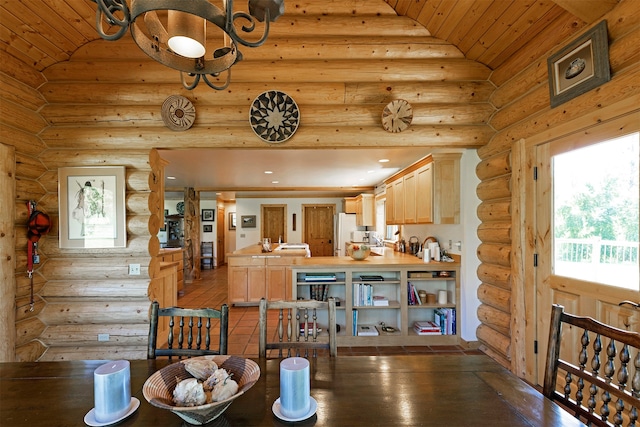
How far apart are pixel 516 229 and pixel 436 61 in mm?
1810

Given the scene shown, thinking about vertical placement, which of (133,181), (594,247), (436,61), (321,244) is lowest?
(321,244)

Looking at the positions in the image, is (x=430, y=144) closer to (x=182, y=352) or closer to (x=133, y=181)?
(x=182, y=352)

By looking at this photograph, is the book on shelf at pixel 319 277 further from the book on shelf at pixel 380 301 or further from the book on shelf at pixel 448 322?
the book on shelf at pixel 448 322

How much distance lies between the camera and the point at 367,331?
337 cm

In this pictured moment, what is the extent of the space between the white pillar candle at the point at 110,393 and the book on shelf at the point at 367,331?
2704 millimetres

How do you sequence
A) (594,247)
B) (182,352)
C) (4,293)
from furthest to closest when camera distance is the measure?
1. (4,293)
2. (594,247)
3. (182,352)

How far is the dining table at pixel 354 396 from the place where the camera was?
991 millimetres

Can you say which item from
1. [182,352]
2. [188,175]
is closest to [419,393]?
[182,352]

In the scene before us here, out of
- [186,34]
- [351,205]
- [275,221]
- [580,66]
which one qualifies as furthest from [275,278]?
[275,221]

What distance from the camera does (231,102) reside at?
2859mm

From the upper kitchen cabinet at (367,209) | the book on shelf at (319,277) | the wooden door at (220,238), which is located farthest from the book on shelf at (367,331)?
the wooden door at (220,238)

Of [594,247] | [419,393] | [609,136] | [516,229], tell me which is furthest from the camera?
[516,229]

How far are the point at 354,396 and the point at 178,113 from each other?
2.82 meters

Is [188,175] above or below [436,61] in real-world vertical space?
below
